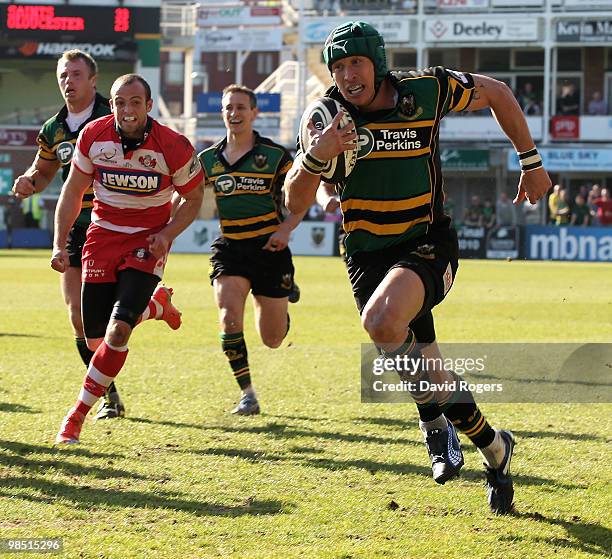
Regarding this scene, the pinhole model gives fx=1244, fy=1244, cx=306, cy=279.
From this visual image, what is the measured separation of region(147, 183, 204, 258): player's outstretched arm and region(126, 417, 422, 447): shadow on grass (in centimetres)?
142

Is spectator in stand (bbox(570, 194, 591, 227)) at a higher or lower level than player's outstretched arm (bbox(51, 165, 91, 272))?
lower

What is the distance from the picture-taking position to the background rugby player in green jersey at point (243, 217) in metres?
9.34

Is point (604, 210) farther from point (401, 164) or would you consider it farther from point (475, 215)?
point (401, 164)

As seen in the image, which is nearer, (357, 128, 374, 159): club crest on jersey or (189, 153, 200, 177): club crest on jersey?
(357, 128, 374, 159): club crest on jersey

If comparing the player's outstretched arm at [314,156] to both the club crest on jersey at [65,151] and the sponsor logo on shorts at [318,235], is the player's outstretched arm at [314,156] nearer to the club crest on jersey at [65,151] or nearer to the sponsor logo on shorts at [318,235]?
the club crest on jersey at [65,151]

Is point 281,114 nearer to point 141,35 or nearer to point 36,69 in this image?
point 141,35

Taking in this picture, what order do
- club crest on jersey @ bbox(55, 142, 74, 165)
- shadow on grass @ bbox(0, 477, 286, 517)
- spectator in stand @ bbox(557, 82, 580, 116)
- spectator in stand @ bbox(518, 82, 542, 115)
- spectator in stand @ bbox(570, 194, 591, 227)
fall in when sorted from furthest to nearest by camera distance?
1. spectator in stand @ bbox(518, 82, 542, 115)
2. spectator in stand @ bbox(557, 82, 580, 116)
3. spectator in stand @ bbox(570, 194, 591, 227)
4. club crest on jersey @ bbox(55, 142, 74, 165)
5. shadow on grass @ bbox(0, 477, 286, 517)

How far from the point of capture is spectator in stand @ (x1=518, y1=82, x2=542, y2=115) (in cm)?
4866

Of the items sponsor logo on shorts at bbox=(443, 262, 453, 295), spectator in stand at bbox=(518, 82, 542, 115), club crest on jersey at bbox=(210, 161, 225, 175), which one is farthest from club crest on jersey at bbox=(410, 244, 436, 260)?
spectator in stand at bbox=(518, 82, 542, 115)

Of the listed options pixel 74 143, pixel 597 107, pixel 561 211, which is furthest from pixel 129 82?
pixel 597 107

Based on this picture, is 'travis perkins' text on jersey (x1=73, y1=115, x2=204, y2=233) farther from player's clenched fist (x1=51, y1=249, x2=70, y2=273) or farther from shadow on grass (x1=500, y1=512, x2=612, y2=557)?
shadow on grass (x1=500, y1=512, x2=612, y2=557)

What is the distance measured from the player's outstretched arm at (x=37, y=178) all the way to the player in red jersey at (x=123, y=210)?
65cm

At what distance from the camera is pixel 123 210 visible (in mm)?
7625

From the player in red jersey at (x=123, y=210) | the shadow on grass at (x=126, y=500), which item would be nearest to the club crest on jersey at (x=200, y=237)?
the player in red jersey at (x=123, y=210)
